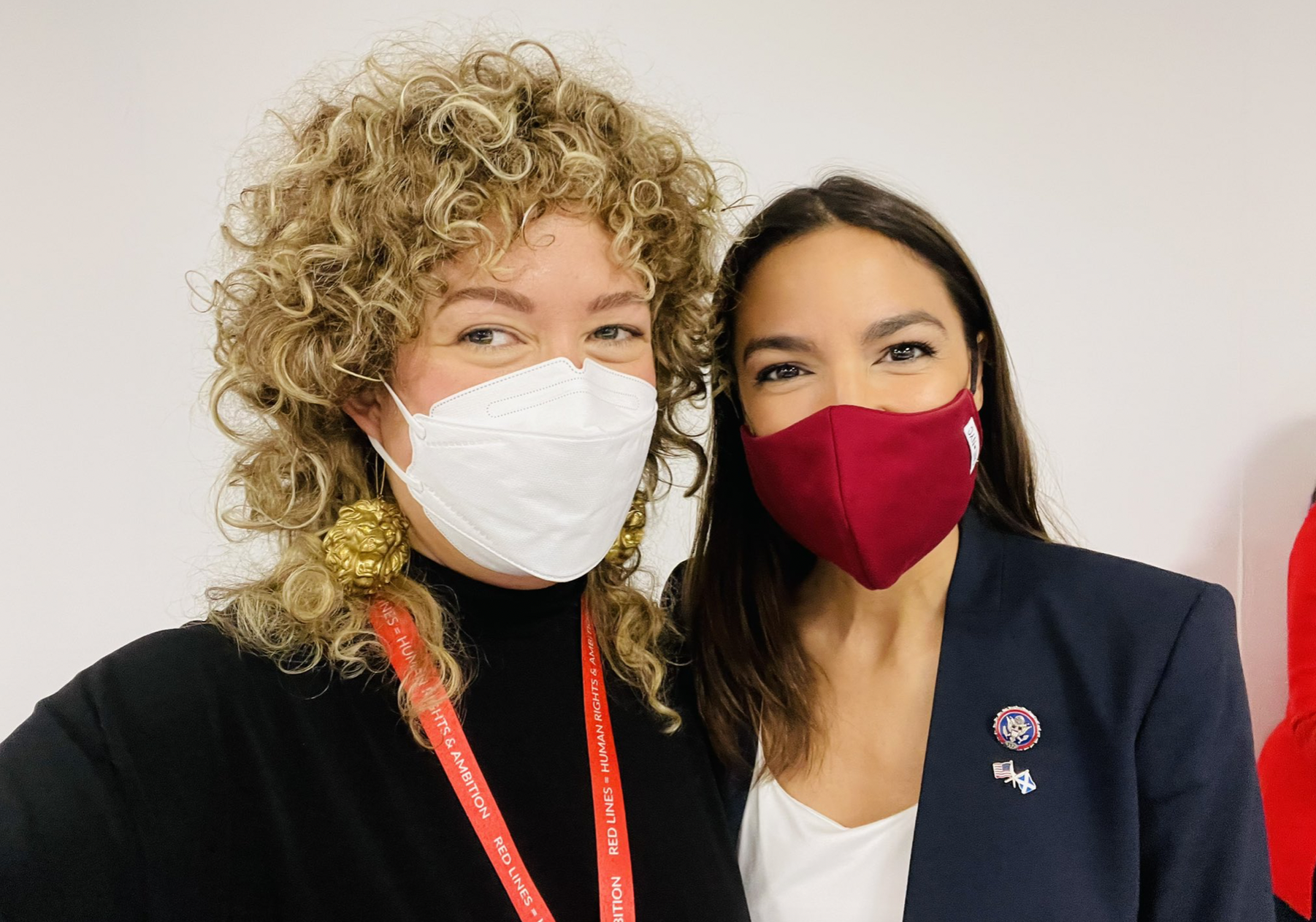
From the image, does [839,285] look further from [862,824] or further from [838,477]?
[862,824]

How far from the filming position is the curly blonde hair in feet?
4.37

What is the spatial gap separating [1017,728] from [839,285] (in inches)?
28.0

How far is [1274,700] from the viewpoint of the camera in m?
3.04

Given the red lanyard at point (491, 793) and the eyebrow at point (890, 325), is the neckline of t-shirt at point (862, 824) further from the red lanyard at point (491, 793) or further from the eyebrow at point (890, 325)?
the eyebrow at point (890, 325)

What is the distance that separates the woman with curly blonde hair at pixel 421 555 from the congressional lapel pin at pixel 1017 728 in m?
0.44

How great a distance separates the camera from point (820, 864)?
5.14 ft

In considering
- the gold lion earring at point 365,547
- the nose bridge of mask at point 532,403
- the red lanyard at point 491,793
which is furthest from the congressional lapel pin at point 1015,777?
the gold lion earring at point 365,547

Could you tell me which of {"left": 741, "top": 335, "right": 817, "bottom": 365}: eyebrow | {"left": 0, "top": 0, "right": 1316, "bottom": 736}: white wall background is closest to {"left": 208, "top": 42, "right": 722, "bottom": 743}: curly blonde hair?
{"left": 741, "top": 335, "right": 817, "bottom": 365}: eyebrow

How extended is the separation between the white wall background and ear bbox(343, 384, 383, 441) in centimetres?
105

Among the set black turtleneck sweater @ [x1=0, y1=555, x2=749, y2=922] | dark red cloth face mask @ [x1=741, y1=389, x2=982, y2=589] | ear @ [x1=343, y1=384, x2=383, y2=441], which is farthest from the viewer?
dark red cloth face mask @ [x1=741, y1=389, x2=982, y2=589]

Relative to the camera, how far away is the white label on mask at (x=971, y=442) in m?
1.61

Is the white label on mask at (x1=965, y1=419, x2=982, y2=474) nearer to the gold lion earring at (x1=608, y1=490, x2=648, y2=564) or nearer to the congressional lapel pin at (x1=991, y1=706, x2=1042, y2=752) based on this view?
the congressional lapel pin at (x1=991, y1=706, x2=1042, y2=752)

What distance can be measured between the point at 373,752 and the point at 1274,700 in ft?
9.10

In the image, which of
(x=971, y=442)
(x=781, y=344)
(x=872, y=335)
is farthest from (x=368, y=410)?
(x=971, y=442)
